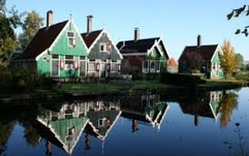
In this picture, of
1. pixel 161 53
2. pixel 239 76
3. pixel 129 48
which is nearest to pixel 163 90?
pixel 161 53

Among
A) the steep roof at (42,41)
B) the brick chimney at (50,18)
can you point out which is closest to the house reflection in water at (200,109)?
the steep roof at (42,41)

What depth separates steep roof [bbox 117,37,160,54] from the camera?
52.9m

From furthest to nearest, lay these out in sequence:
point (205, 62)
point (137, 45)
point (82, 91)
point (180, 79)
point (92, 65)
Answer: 1. point (205, 62)
2. point (137, 45)
3. point (180, 79)
4. point (92, 65)
5. point (82, 91)

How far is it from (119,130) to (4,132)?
5.28 m

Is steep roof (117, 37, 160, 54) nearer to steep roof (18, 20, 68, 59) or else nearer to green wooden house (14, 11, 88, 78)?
green wooden house (14, 11, 88, 78)

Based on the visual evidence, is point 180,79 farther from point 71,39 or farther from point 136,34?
point 136,34

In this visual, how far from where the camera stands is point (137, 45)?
5625 cm

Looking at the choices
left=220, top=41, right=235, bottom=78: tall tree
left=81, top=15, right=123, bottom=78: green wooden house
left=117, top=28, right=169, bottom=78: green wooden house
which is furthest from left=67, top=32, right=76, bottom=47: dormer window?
left=220, top=41, right=235, bottom=78: tall tree

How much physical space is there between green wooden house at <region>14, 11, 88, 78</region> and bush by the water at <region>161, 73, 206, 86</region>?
37.4ft

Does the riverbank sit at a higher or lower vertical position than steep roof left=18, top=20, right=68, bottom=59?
lower

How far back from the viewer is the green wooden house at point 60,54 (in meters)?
38.5

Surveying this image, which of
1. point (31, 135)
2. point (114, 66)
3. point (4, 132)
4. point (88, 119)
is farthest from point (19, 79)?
point (114, 66)

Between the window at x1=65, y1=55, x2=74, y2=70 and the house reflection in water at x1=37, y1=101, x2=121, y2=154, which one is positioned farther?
the window at x1=65, y1=55, x2=74, y2=70

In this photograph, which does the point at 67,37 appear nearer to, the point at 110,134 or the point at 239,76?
the point at 110,134
